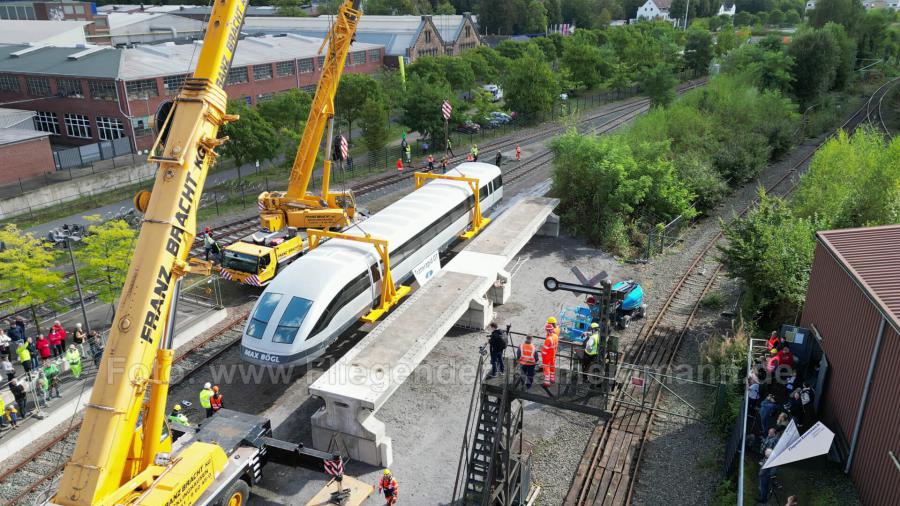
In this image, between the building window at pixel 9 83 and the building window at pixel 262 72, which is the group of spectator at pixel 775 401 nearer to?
the building window at pixel 262 72

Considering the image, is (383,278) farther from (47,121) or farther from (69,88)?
(47,121)

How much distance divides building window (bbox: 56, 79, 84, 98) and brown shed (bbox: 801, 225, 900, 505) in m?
49.5

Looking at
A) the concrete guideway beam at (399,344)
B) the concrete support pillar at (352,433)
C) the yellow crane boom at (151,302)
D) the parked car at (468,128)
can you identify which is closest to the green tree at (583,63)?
the parked car at (468,128)

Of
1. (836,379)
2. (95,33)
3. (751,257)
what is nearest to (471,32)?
(95,33)

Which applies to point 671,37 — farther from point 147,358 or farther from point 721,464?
point 147,358

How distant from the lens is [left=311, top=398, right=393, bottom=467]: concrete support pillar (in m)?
15.8

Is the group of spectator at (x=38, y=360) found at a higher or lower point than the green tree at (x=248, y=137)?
lower

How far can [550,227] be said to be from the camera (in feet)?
105

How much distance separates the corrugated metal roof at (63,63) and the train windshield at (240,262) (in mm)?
28233

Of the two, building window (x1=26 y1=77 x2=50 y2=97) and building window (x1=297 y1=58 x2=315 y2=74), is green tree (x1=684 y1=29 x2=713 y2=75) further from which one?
building window (x1=26 y1=77 x2=50 y2=97)

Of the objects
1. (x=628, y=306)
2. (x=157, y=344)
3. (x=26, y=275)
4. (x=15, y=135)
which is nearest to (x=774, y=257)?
(x=628, y=306)

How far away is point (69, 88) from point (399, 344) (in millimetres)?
42922

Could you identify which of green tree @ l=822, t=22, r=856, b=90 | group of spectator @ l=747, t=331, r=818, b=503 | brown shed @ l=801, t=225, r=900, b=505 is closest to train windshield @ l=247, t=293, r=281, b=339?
group of spectator @ l=747, t=331, r=818, b=503

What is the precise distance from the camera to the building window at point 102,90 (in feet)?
150
